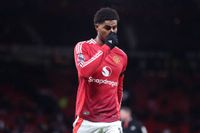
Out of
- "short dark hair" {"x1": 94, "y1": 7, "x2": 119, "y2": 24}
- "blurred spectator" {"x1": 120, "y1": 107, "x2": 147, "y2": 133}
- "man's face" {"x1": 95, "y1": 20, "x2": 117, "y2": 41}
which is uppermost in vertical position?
"short dark hair" {"x1": 94, "y1": 7, "x2": 119, "y2": 24}

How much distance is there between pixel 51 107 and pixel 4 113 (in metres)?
1.48

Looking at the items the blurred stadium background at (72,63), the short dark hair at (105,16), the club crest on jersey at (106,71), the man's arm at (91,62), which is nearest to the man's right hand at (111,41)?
the man's arm at (91,62)

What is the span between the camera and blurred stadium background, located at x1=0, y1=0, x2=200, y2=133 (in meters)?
14.5

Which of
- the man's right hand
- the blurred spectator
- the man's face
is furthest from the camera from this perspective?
the blurred spectator

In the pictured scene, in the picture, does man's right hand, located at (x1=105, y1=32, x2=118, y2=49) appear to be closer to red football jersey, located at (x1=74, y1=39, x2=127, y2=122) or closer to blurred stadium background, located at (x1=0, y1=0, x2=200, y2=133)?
red football jersey, located at (x1=74, y1=39, x2=127, y2=122)

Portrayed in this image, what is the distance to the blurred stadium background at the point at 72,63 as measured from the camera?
14.5 meters

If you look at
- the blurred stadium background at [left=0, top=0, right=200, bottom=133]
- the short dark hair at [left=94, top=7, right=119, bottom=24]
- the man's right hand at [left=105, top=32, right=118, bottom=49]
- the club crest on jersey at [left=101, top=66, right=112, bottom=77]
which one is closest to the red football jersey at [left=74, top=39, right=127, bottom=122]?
the club crest on jersey at [left=101, top=66, right=112, bottom=77]

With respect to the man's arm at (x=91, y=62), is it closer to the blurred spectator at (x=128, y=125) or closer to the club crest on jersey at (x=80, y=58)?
the club crest on jersey at (x=80, y=58)

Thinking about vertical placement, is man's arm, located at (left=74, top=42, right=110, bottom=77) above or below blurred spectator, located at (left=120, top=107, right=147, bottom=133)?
above

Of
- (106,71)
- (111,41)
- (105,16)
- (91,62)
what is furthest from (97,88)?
(105,16)

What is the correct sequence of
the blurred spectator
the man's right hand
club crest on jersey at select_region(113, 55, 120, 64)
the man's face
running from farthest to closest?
the blurred spectator, club crest on jersey at select_region(113, 55, 120, 64), the man's face, the man's right hand

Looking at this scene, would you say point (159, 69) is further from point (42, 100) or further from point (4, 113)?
point (4, 113)

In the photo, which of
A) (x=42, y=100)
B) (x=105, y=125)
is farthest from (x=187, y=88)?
(x=105, y=125)

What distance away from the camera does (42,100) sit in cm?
1544
